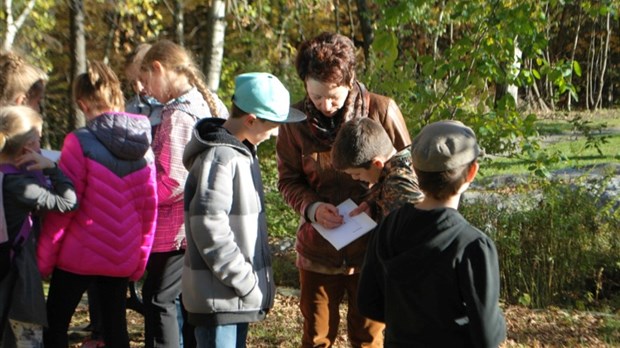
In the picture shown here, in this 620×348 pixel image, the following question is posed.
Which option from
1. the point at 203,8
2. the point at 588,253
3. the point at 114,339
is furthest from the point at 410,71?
the point at 203,8

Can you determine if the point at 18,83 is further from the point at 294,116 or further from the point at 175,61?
the point at 294,116

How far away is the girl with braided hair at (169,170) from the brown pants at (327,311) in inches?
32.5

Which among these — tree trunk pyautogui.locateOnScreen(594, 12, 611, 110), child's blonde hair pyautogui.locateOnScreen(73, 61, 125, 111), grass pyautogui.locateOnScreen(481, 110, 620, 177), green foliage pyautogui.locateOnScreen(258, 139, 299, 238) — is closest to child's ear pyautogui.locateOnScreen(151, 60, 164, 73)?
child's blonde hair pyautogui.locateOnScreen(73, 61, 125, 111)

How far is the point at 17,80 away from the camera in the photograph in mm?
4766

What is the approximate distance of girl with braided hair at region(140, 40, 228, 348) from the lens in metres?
4.43

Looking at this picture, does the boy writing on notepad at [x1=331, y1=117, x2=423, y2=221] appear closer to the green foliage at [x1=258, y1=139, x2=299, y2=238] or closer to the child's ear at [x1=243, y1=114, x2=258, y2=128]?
the child's ear at [x1=243, y1=114, x2=258, y2=128]

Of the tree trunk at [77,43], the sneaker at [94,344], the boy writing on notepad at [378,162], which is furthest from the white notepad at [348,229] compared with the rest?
the tree trunk at [77,43]

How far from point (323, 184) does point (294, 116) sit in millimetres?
464

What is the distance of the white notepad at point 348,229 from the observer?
368cm

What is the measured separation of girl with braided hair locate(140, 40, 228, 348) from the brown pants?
2.71ft

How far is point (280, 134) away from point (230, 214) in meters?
0.74

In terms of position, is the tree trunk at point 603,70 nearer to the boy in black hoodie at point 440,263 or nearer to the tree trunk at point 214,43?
the tree trunk at point 214,43

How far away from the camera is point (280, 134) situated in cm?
414

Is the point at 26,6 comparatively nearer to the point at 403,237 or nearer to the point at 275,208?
the point at 275,208
